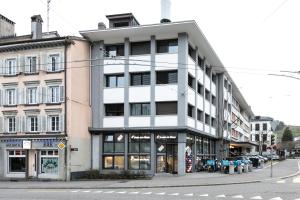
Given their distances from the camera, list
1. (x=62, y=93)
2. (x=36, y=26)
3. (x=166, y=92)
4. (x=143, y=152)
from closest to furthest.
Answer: (x=62, y=93) → (x=166, y=92) → (x=143, y=152) → (x=36, y=26)

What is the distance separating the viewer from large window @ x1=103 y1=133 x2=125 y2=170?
133 ft

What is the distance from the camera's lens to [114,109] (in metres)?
41.2

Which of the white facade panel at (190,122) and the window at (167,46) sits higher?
the window at (167,46)

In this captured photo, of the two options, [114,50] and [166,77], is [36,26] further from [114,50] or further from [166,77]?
[166,77]

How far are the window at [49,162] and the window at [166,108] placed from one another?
941 cm

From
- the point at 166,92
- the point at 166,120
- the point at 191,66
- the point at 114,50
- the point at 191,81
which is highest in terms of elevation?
the point at 114,50

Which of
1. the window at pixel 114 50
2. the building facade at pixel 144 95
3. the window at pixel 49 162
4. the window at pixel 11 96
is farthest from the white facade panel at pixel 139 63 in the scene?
the window at pixel 11 96

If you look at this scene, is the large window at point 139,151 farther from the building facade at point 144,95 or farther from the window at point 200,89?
the window at point 200,89

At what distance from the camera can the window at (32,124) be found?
39.3 metres

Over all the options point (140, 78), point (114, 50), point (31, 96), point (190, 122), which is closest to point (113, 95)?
point (140, 78)

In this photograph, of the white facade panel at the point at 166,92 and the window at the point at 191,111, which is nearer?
the white facade panel at the point at 166,92

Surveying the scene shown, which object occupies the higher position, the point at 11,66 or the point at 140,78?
the point at 11,66

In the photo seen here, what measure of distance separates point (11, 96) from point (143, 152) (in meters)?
12.8

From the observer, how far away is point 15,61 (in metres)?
40.7
